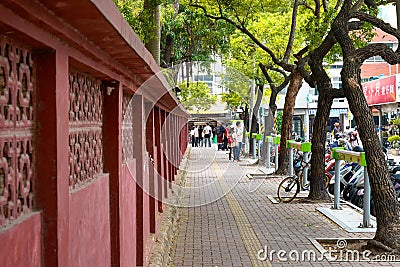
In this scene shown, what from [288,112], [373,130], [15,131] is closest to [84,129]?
[15,131]

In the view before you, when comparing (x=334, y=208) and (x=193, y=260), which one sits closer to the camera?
(x=193, y=260)

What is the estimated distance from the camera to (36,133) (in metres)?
2.69

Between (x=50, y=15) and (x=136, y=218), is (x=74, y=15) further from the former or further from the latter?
(x=136, y=218)

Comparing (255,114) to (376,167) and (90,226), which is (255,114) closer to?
(376,167)

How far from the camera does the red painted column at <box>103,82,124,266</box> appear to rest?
4.65 m

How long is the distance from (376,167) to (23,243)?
22.7 ft

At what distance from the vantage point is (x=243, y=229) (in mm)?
10547

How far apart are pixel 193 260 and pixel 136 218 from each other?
1820 mm

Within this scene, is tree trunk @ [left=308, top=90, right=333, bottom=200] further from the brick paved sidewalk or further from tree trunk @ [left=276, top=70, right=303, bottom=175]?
tree trunk @ [left=276, top=70, right=303, bottom=175]

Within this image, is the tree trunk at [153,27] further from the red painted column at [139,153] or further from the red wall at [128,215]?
the red wall at [128,215]

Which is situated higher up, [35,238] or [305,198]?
[35,238]

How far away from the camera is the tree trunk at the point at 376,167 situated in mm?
8234

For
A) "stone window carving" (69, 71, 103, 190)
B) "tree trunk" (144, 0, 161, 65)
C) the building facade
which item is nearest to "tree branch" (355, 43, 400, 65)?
"tree trunk" (144, 0, 161, 65)

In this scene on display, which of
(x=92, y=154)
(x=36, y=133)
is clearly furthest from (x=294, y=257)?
(x=36, y=133)
